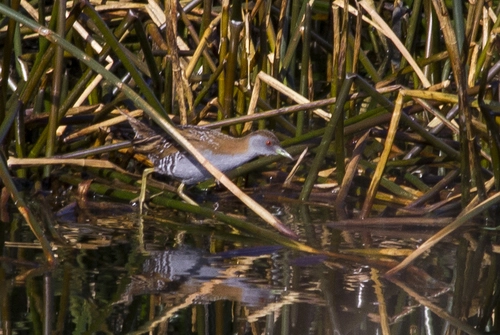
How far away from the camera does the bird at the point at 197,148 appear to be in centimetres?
491

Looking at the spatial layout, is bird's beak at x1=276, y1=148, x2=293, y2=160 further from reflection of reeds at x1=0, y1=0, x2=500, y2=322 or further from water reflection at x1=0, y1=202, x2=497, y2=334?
water reflection at x1=0, y1=202, x2=497, y2=334

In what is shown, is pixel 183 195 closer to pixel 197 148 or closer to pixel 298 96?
pixel 197 148

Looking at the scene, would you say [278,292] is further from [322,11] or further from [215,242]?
[322,11]

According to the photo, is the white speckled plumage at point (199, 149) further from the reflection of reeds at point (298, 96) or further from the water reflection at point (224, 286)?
the water reflection at point (224, 286)

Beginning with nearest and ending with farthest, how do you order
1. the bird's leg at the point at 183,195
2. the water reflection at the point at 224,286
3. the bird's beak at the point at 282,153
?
1. the water reflection at the point at 224,286
2. the bird's leg at the point at 183,195
3. the bird's beak at the point at 282,153

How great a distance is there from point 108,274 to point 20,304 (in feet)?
1.68

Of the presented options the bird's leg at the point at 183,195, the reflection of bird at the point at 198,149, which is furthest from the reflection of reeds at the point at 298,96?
the bird's leg at the point at 183,195

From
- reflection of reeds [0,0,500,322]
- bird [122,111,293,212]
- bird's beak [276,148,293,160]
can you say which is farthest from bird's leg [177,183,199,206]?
bird's beak [276,148,293,160]

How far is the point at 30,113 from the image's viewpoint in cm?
539

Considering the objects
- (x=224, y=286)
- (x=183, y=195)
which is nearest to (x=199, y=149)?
(x=183, y=195)

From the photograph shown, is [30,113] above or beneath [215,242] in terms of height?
above

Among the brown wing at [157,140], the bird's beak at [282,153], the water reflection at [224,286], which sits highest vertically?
the brown wing at [157,140]

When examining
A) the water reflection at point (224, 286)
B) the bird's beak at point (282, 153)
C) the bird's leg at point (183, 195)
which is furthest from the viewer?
the bird's beak at point (282, 153)

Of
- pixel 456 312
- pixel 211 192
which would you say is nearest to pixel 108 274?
pixel 456 312
